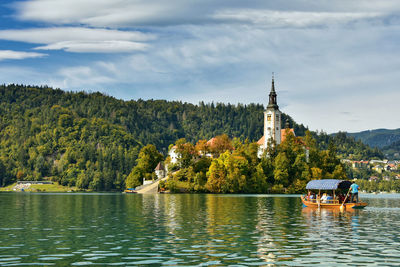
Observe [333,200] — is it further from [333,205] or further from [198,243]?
[198,243]

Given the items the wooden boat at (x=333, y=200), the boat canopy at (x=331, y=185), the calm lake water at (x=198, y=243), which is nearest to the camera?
the calm lake water at (x=198, y=243)

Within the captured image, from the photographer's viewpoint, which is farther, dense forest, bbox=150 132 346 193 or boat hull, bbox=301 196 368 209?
dense forest, bbox=150 132 346 193

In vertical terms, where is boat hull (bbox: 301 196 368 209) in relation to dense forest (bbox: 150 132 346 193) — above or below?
below

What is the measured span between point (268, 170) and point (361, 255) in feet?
535

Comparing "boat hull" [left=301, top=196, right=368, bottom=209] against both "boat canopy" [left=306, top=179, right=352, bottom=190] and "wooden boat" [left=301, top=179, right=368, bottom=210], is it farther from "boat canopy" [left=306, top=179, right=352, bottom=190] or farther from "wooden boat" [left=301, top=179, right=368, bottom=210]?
"boat canopy" [left=306, top=179, right=352, bottom=190]

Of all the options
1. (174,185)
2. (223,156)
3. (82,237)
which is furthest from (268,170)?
(82,237)

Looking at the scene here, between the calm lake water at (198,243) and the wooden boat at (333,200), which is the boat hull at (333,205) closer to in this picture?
the wooden boat at (333,200)

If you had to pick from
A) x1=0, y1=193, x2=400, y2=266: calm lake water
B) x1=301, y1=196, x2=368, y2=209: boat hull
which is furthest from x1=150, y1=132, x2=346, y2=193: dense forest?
x1=0, y1=193, x2=400, y2=266: calm lake water

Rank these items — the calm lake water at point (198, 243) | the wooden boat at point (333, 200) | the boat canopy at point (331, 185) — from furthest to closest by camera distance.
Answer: the boat canopy at point (331, 185)
the wooden boat at point (333, 200)
the calm lake water at point (198, 243)

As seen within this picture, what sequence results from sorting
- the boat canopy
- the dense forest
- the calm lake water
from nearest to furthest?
the calm lake water, the boat canopy, the dense forest

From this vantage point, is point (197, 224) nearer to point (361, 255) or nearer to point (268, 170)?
point (361, 255)

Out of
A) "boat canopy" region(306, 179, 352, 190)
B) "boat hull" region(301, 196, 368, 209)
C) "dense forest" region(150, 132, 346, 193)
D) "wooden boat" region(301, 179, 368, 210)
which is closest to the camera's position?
"boat hull" region(301, 196, 368, 209)

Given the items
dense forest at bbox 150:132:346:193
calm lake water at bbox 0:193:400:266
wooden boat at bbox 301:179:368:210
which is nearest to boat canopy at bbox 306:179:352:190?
wooden boat at bbox 301:179:368:210

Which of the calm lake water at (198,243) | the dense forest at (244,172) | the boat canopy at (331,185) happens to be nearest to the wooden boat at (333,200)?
the boat canopy at (331,185)
